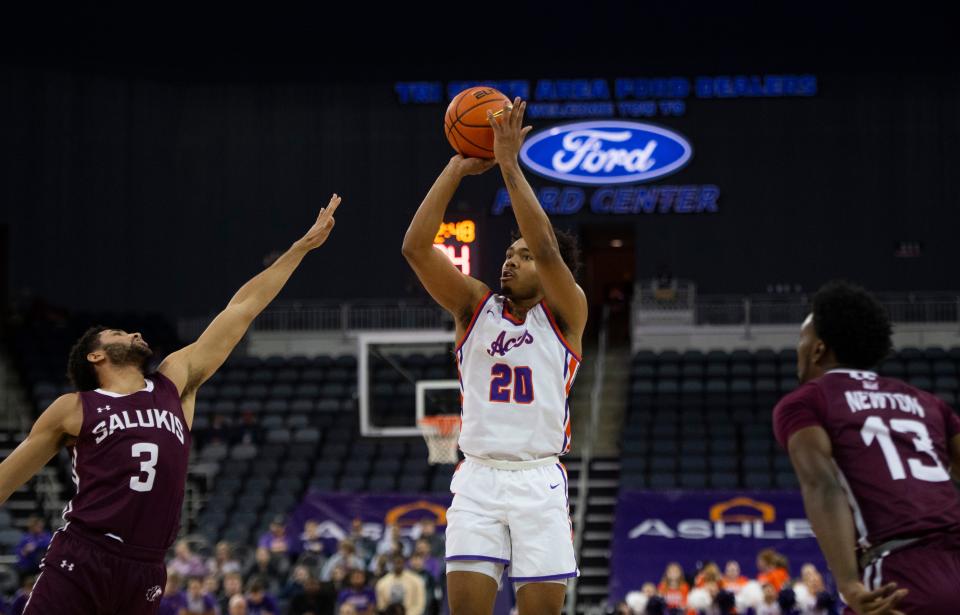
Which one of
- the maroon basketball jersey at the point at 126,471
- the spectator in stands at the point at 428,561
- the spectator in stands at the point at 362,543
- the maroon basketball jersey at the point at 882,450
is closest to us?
the maroon basketball jersey at the point at 882,450

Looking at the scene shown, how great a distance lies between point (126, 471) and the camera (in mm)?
4840

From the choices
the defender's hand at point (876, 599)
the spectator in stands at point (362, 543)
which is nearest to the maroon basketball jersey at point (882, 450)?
the defender's hand at point (876, 599)

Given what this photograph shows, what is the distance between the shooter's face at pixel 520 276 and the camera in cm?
536

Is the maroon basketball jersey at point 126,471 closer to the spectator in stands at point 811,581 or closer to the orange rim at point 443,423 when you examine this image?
the spectator in stands at point 811,581

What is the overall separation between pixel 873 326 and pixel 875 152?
21328mm

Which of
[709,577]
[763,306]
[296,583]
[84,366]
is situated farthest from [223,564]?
[763,306]

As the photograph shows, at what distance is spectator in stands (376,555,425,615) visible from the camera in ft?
41.8

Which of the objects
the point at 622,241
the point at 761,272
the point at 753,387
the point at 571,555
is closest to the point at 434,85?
the point at 622,241

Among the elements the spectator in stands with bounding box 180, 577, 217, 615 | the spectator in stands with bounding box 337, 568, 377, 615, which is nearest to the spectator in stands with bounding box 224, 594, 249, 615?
the spectator in stands with bounding box 180, 577, 217, 615

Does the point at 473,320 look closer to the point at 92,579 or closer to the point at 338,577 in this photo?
the point at 92,579

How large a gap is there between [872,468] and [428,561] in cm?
1100

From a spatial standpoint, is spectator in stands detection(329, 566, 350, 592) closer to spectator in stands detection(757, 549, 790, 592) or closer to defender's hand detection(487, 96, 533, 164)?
spectator in stands detection(757, 549, 790, 592)

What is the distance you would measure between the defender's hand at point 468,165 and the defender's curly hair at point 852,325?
5.96ft

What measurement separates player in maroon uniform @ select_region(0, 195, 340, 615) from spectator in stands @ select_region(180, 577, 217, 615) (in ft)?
22.9
